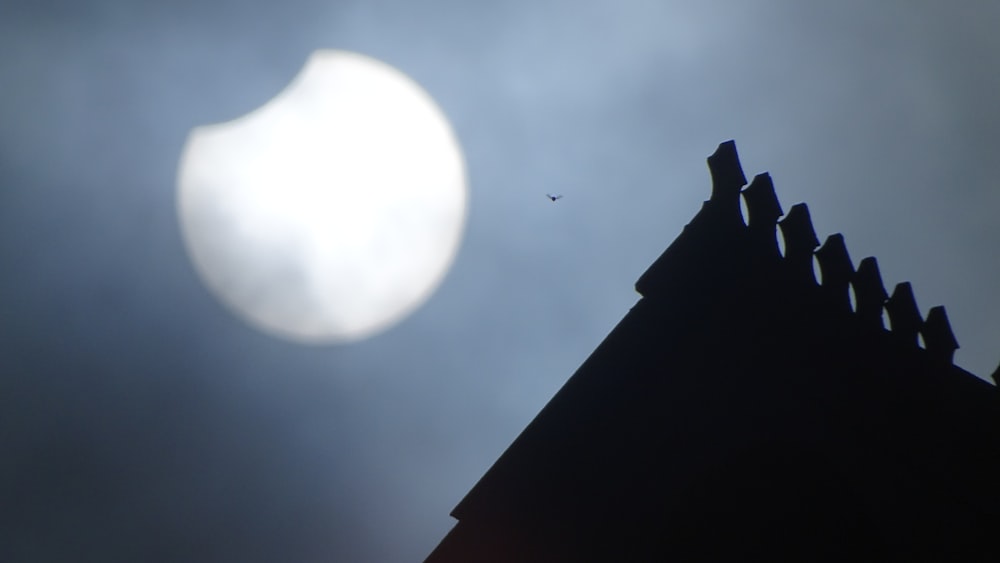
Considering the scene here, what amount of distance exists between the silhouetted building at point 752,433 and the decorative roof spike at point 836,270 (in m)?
0.03

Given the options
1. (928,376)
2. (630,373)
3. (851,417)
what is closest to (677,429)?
(630,373)

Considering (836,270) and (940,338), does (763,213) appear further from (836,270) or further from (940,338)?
(940,338)

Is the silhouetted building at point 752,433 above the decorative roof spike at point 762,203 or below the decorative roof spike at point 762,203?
below

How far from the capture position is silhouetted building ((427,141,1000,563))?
11617mm

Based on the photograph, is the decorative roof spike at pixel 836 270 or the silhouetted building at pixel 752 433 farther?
the decorative roof spike at pixel 836 270

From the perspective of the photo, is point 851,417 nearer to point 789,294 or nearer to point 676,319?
point 789,294

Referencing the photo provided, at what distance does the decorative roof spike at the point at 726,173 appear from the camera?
14.1 metres

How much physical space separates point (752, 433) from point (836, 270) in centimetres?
399

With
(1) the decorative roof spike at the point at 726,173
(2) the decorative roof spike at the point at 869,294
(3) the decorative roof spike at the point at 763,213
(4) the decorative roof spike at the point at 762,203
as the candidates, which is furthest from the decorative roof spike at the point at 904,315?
(1) the decorative roof spike at the point at 726,173

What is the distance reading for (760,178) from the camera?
47.4ft

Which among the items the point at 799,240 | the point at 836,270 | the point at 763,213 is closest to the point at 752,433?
the point at 836,270

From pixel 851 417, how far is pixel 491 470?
20.5ft

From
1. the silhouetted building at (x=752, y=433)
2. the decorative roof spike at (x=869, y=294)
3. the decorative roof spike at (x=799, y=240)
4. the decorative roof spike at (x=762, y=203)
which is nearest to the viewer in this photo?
the silhouetted building at (x=752, y=433)

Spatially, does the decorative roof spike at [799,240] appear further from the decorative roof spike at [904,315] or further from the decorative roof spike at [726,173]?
the decorative roof spike at [904,315]
